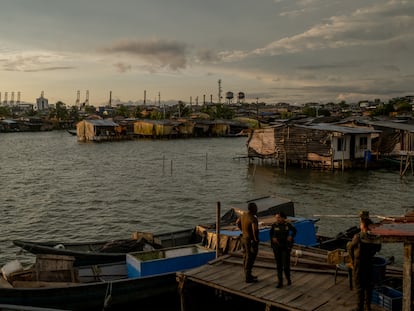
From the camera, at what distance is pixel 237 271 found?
34.5 ft

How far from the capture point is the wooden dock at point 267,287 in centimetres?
870

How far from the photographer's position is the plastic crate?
836cm

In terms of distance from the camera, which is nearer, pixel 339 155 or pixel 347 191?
pixel 347 191

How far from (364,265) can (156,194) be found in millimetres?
23627

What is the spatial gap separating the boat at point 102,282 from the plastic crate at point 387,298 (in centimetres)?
554

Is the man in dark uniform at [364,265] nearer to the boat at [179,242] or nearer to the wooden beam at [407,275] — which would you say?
the wooden beam at [407,275]

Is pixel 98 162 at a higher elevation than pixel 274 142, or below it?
below

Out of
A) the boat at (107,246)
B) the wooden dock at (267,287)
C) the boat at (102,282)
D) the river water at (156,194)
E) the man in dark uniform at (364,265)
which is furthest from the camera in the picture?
the river water at (156,194)

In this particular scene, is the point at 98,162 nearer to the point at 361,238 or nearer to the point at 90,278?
the point at 90,278

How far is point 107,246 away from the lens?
14.5 meters

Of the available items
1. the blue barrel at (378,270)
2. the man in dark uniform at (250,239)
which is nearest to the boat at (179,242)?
the man in dark uniform at (250,239)

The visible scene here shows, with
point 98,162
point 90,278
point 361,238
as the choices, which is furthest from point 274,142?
point 361,238

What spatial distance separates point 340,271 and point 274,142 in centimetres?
3505

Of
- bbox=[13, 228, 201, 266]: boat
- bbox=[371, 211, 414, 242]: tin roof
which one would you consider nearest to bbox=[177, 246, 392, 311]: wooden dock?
bbox=[371, 211, 414, 242]: tin roof
